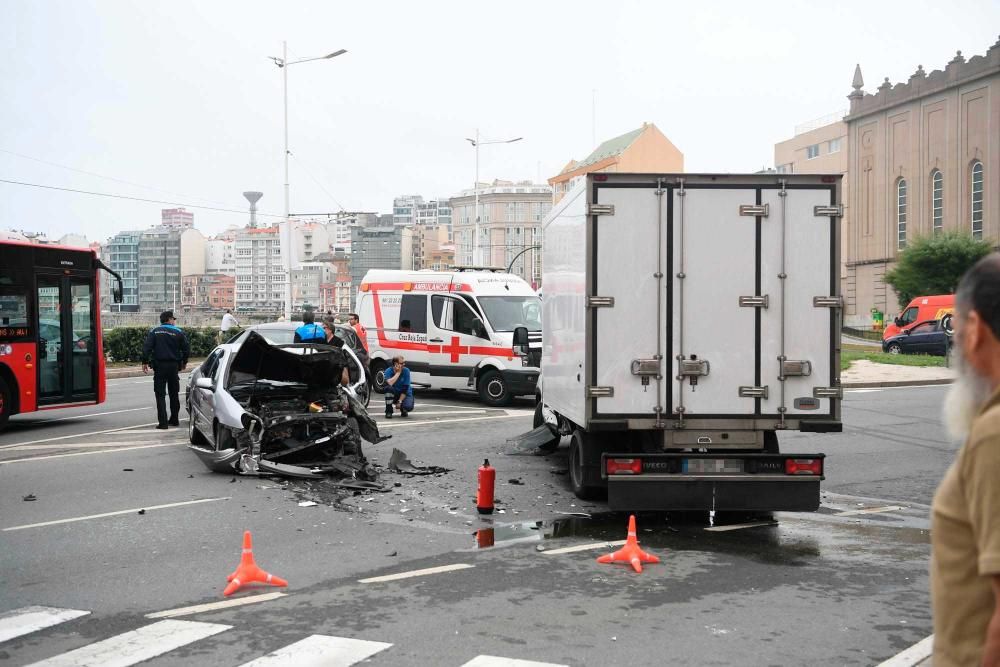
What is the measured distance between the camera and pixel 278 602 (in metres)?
6.69

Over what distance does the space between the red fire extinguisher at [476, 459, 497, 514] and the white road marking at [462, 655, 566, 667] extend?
4519 mm

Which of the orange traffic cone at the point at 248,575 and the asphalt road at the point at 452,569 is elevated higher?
the orange traffic cone at the point at 248,575

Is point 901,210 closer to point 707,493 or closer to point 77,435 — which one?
point 77,435

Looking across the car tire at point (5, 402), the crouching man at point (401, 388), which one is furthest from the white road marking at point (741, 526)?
the car tire at point (5, 402)

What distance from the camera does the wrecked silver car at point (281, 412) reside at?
12.1 meters

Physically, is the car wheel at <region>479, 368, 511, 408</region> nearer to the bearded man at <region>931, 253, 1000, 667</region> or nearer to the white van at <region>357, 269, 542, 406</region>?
the white van at <region>357, 269, 542, 406</region>

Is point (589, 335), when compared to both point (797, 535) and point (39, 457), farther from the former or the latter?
point (39, 457)

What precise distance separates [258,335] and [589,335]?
18.6 feet

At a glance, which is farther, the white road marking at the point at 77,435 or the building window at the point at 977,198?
the building window at the point at 977,198

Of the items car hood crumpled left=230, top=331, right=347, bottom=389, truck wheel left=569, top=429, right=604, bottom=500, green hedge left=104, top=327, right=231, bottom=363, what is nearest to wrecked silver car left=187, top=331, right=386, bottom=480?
car hood crumpled left=230, top=331, right=347, bottom=389

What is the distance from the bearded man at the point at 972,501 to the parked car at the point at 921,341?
40.1m

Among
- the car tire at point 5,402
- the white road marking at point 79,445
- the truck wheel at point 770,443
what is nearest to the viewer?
the truck wheel at point 770,443

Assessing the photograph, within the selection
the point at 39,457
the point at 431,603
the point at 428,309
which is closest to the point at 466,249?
the point at 428,309

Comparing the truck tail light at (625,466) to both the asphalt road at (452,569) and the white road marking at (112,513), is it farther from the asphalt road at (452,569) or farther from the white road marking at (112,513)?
the white road marking at (112,513)
